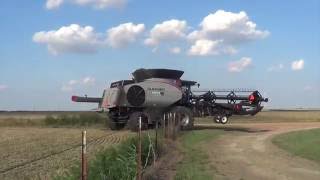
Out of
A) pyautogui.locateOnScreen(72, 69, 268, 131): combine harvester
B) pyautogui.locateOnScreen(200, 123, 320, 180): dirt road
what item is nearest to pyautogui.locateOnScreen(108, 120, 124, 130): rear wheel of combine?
pyautogui.locateOnScreen(72, 69, 268, 131): combine harvester

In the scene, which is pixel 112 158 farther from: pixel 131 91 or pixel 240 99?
→ pixel 240 99

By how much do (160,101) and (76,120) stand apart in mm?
16496

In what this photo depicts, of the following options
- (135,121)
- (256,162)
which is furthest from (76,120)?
(256,162)

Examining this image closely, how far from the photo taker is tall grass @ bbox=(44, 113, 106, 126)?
52.4 metres

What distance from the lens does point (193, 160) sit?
21.5m

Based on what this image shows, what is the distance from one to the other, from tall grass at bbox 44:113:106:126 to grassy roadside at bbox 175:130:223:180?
19.7 metres

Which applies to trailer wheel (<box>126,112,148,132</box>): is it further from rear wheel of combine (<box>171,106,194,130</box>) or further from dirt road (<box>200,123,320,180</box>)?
dirt road (<box>200,123,320,180</box>)

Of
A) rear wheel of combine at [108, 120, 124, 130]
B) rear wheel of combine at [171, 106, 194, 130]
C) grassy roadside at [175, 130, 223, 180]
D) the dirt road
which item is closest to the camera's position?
grassy roadside at [175, 130, 223, 180]

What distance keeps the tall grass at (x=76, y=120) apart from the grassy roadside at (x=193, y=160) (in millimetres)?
19722

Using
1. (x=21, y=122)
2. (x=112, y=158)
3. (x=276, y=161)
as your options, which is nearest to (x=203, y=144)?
(x=276, y=161)

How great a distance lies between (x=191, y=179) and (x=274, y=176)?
267 centimetres

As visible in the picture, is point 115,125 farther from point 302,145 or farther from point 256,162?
point 256,162

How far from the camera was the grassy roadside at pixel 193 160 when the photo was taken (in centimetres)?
1727

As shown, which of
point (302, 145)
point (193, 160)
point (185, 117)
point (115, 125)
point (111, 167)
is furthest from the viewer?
point (115, 125)
